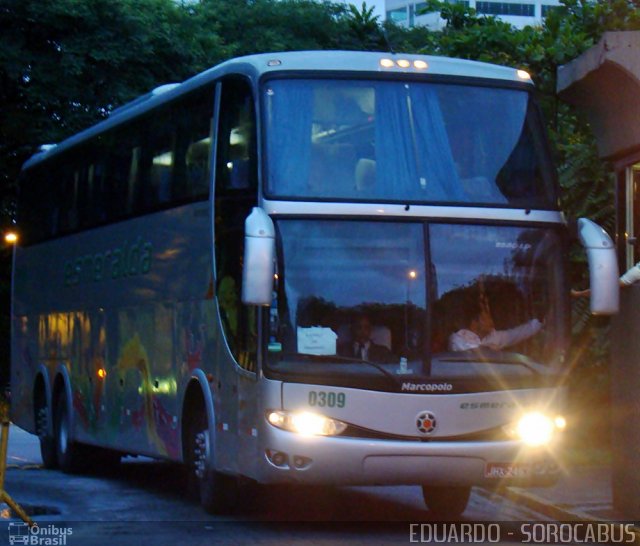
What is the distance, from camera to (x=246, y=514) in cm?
1262

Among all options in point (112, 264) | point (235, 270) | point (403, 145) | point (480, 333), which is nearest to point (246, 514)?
point (235, 270)

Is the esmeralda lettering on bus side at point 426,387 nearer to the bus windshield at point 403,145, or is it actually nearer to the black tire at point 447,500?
the bus windshield at point 403,145

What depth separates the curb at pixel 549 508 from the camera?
1171 centimetres

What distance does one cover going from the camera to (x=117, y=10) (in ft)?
83.9

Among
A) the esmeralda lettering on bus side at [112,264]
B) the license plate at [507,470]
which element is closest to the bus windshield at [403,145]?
the license plate at [507,470]

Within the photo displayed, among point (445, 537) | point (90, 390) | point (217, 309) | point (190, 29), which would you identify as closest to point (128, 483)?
point (90, 390)

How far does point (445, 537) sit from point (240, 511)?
2.35 metres

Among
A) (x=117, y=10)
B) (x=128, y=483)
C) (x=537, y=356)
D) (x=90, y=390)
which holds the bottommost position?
(x=128, y=483)

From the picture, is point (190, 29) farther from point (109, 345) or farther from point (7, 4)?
point (109, 345)

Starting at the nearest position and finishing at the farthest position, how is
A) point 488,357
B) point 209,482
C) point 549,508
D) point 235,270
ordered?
1. point 488,357
2. point 235,270
3. point 209,482
4. point 549,508

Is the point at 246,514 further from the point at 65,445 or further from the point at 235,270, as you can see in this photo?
the point at 65,445

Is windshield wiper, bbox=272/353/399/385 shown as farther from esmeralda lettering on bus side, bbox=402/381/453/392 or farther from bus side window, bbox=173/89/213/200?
bus side window, bbox=173/89/213/200

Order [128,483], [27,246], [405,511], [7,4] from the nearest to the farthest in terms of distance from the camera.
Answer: [405,511]
[128,483]
[27,246]
[7,4]

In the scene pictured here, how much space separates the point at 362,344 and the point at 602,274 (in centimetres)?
202
